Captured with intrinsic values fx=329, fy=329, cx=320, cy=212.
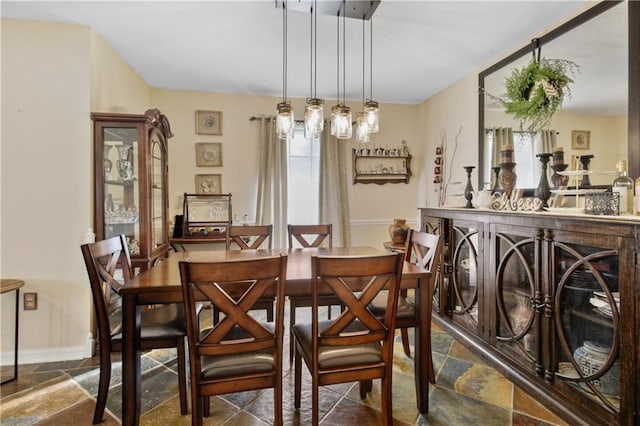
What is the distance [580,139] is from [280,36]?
2.38m

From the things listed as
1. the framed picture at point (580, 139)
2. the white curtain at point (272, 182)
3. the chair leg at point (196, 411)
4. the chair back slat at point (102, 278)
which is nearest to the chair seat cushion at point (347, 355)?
the chair leg at point (196, 411)

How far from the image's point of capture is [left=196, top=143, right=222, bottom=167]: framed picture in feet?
13.4

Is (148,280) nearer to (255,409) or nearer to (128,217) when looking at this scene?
(255,409)

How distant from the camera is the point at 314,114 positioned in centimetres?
226

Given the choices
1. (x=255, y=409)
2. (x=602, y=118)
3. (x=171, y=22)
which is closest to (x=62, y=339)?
(x=255, y=409)

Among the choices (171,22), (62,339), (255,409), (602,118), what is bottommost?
(255,409)

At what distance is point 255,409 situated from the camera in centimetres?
193

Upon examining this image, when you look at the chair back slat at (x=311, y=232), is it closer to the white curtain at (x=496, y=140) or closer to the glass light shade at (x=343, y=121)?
the glass light shade at (x=343, y=121)

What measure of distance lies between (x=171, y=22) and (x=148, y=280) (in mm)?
2005

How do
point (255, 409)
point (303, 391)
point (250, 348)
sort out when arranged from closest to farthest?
point (250, 348), point (255, 409), point (303, 391)

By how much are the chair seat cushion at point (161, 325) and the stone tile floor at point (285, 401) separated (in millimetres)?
483

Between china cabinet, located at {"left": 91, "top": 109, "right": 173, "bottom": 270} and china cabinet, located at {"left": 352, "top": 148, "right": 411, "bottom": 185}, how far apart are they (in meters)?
2.53

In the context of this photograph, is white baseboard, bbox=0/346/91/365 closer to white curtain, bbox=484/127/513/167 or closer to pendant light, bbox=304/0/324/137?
pendant light, bbox=304/0/324/137

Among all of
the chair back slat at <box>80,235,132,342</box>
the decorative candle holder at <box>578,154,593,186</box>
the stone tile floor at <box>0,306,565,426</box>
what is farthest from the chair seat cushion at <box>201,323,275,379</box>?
the decorative candle holder at <box>578,154,593,186</box>
